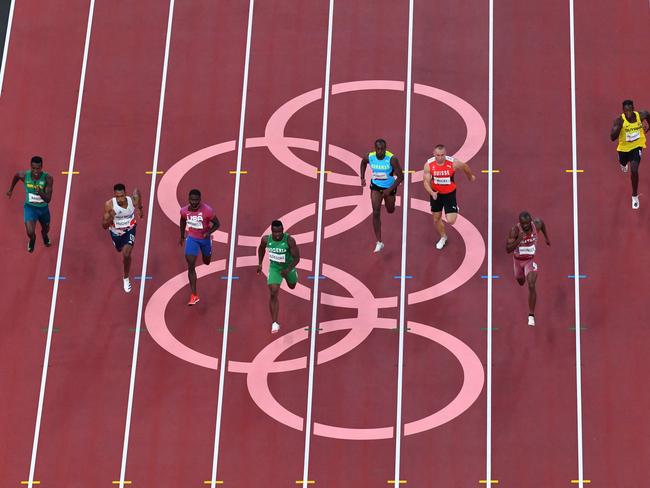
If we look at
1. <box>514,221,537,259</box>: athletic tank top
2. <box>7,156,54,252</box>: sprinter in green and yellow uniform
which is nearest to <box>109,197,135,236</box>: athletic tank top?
<box>7,156,54,252</box>: sprinter in green and yellow uniform

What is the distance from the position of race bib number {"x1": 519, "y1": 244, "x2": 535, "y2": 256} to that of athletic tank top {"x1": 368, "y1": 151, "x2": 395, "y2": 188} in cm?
246

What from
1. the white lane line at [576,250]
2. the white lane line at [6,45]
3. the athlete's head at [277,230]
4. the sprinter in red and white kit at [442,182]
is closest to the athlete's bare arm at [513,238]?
the sprinter in red and white kit at [442,182]

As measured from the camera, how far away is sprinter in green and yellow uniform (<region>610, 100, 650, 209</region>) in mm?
19812

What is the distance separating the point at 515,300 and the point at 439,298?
50.4 inches

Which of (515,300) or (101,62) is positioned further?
(101,62)

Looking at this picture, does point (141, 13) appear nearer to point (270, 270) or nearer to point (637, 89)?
point (270, 270)

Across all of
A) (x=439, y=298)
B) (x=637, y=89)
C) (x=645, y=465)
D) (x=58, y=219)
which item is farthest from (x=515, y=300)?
(x=58, y=219)

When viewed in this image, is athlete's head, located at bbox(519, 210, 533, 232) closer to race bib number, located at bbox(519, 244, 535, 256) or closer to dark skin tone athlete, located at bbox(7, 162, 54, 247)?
race bib number, located at bbox(519, 244, 535, 256)

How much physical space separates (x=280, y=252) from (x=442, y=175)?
10.1 ft

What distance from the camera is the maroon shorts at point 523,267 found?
62.5ft

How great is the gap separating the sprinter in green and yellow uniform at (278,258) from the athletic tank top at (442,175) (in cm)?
269

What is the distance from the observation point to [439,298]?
65.6 ft

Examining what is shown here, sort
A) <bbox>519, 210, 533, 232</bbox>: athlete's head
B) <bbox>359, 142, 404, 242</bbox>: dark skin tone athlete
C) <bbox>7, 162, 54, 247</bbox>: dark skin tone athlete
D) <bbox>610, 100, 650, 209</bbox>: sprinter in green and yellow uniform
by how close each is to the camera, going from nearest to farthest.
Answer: <bbox>519, 210, 533, 232</bbox>: athlete's head, <bbox>359, 142, 404, 242</bbox>: dark skin tone athlete, <bbox>7, 162, 54, 247</bbox>: dark skin tone athlete, <bbox>610, 100, 650, 209</bbox>: sprinter in green and yellow uniform

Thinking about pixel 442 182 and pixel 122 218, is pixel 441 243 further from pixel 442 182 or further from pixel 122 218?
pixel 122 218
